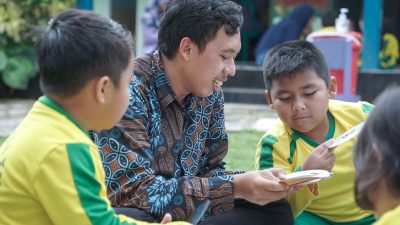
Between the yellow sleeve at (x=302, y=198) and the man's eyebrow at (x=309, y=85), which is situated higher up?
the man's eyebrow at (x=309, y=85)

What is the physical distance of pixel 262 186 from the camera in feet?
8.97

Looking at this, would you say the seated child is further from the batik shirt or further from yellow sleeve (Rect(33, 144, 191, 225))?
the batik shirt

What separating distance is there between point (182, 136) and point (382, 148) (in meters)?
1.33

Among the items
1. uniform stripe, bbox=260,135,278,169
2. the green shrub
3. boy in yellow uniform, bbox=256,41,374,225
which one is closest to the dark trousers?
boy in yellow uniform, bbox=256,41,374,225

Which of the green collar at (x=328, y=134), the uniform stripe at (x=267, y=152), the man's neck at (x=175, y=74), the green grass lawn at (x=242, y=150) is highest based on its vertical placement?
the man's neck at (x=175, y=74)

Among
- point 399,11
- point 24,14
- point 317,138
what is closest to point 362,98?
point 399,11

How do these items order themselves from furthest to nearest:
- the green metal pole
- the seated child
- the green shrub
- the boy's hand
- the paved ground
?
the green shrub, the green metal pole, the paved ground, the boy's hand, the seated child

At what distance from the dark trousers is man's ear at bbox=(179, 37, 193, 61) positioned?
59cm

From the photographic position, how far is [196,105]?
310cm

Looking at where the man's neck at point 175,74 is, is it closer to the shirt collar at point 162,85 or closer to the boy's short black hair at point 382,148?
the shirt collar at point 162,85

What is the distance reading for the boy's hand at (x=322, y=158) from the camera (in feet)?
A: 9.48

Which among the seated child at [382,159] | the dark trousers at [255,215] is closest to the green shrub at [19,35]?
the dark trousers at [255,215]

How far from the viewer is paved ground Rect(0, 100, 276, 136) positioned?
8.21 metres

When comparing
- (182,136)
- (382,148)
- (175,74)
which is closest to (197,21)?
(175,74)
